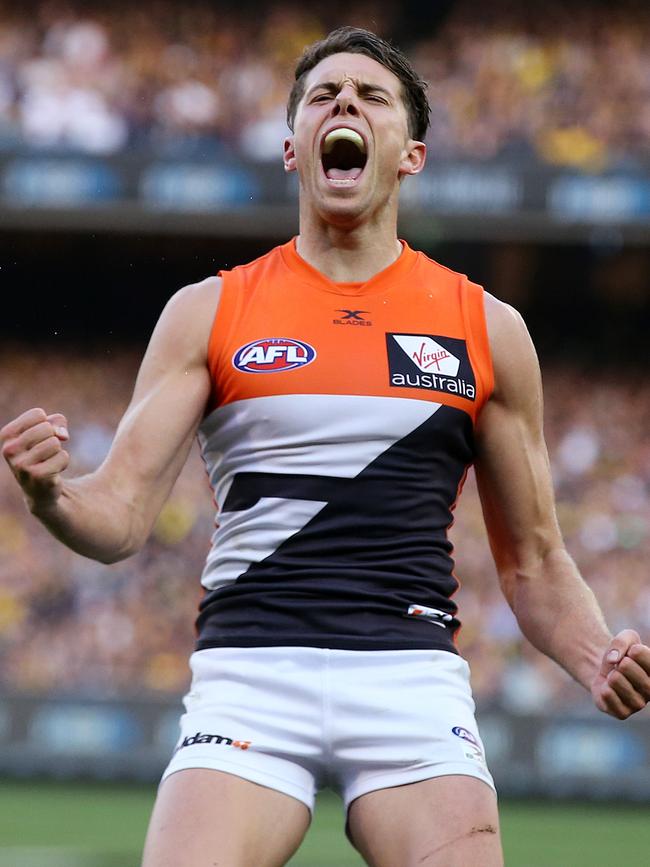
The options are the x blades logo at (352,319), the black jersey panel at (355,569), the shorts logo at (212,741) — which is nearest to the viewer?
the shorts logo at (212,741)

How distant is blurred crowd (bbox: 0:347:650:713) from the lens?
43.1 ft

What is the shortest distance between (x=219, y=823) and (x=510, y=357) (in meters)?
1.30

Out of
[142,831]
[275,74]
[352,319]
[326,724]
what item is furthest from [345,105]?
[275,74]

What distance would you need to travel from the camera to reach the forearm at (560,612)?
336cm

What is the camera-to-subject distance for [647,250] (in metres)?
15.3

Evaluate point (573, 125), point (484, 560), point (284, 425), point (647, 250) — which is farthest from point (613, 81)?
point (284, 425)

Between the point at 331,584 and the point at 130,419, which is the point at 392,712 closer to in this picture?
the point at 331,584

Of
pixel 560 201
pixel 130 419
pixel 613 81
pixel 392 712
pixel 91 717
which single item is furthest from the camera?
pixel 613 81

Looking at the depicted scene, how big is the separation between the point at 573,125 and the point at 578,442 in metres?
3.13

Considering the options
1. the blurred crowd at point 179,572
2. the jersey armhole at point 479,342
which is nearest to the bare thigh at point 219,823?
the jersey armhole at point 479,342

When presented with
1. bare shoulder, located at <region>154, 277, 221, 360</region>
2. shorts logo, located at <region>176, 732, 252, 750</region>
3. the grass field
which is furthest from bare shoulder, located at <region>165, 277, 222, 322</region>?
the grass field

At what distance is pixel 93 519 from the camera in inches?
122

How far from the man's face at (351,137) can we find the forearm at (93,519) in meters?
0.90

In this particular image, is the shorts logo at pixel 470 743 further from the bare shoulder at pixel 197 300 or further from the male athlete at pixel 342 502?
the bare shoulder at pixel 197 300
